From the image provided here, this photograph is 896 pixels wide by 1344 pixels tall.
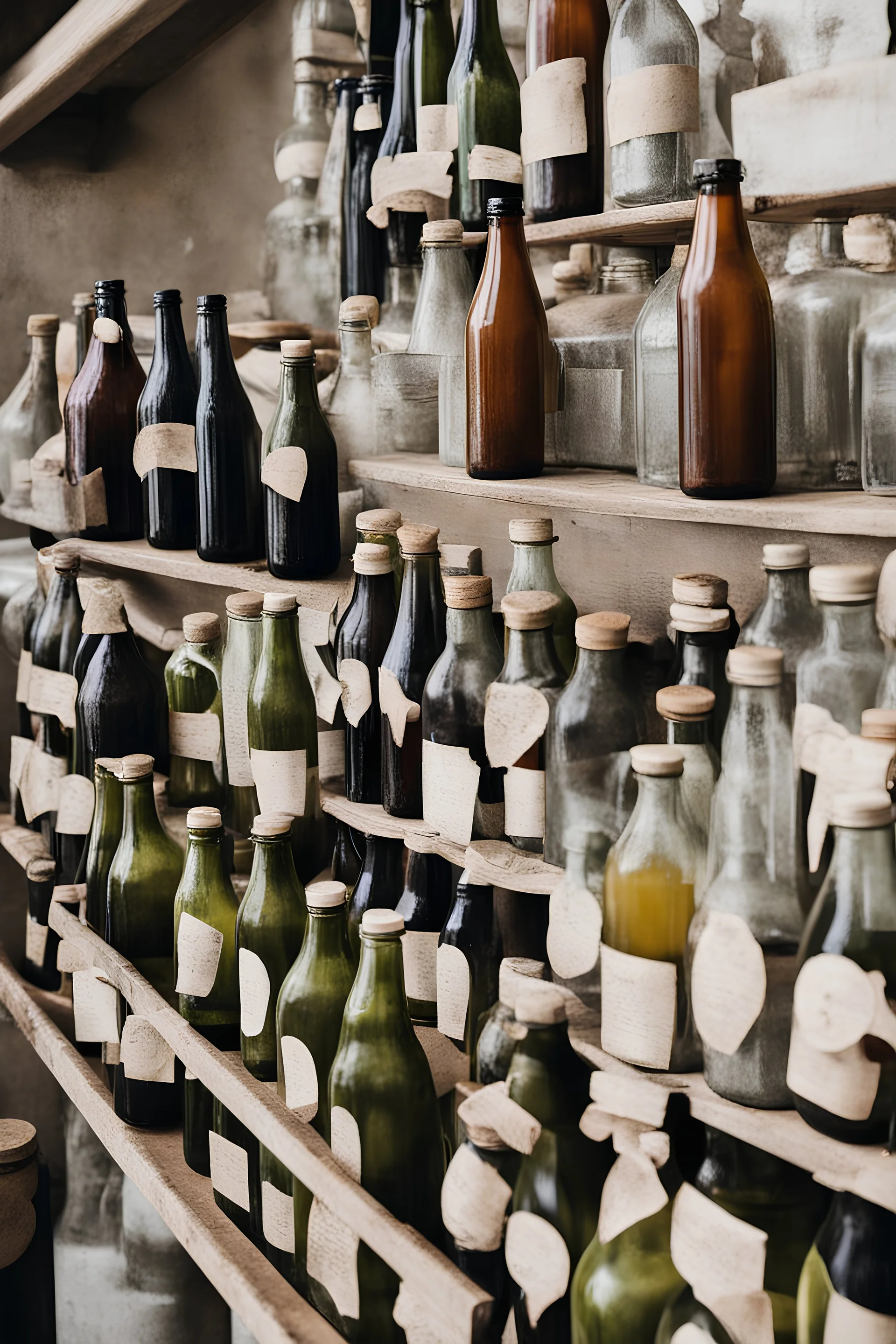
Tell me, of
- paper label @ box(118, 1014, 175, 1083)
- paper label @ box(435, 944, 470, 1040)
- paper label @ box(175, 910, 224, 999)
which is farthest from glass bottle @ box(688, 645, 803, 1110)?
paper label @ box(118, 1014, 175, 1083)

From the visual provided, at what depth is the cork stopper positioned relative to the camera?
156 centimetres

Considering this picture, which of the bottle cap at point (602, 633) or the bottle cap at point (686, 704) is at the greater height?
the bottle cap at point (602, 633)

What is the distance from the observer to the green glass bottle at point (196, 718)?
172 cm

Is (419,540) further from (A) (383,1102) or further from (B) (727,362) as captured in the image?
(A) (383,1102)

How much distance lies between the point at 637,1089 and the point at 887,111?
0.77 m

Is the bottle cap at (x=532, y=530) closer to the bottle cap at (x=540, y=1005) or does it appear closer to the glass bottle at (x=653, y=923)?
the glass bottle at (x=653, y=923)

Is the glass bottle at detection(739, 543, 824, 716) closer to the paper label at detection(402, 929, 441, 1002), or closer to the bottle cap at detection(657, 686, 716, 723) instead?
the bottle cap at detection(657, 686, 716, 723)

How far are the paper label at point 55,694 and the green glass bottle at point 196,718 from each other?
0.16m

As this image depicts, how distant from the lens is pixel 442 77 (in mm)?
1594

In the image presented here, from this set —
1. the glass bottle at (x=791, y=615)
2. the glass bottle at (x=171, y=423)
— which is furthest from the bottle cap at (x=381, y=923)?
the glass bottle at (x=171, y=423)

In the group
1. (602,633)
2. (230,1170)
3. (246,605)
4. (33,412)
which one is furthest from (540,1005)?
(33,412)

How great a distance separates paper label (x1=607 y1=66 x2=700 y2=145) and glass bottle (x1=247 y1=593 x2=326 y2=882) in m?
0.66

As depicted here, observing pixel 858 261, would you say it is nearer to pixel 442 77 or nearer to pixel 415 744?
pixel 415 744

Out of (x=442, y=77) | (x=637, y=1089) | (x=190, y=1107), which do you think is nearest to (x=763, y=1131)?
(x=637, y=1089)
